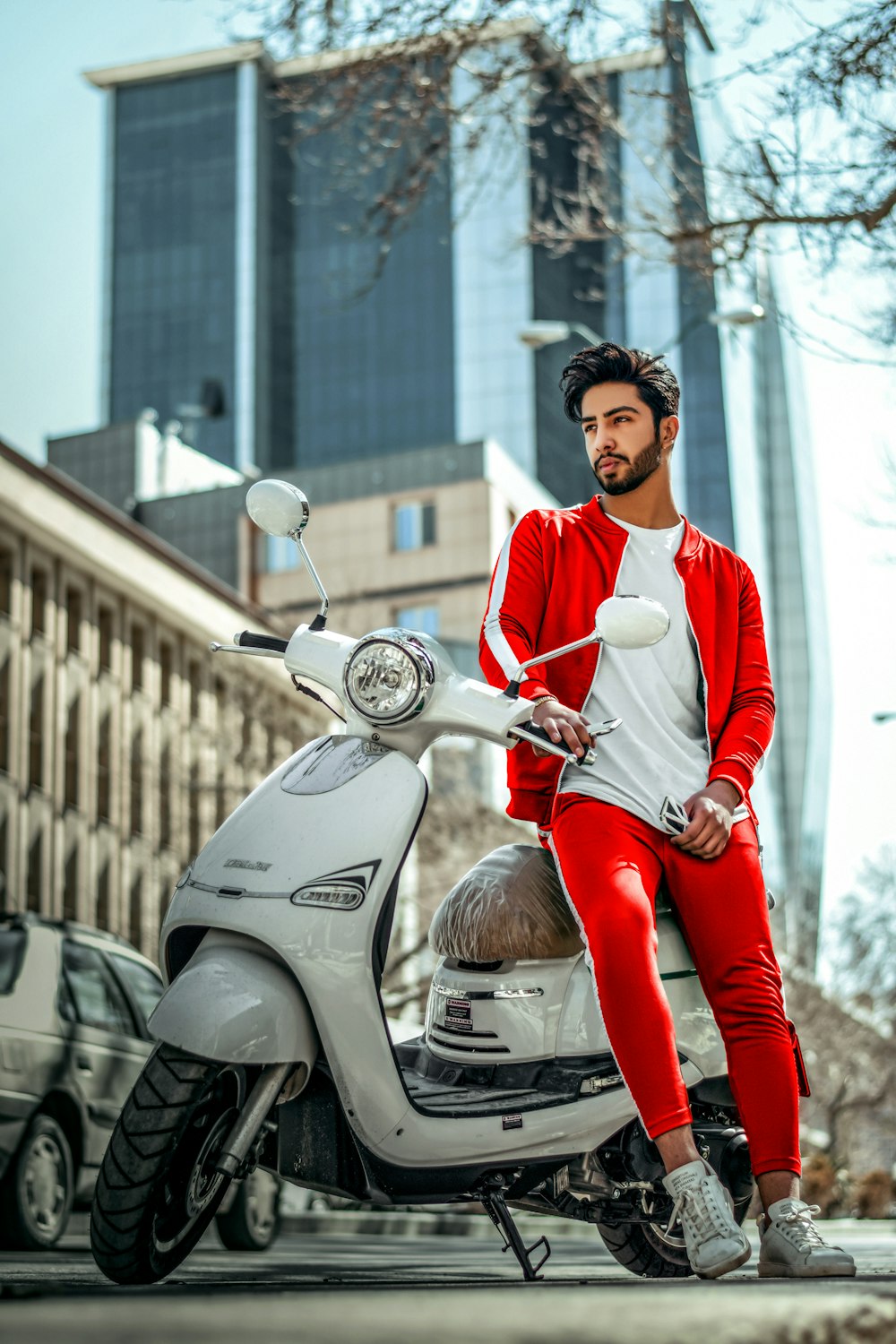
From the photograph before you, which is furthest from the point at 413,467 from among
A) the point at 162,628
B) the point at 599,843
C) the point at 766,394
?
the point at 766,394

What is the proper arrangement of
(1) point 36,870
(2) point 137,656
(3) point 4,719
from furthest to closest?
(2) point 137,656
(1) point 36,870
(3) point 4,719

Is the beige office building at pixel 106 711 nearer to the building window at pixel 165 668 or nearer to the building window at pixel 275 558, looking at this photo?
the building window at pixel 165 668

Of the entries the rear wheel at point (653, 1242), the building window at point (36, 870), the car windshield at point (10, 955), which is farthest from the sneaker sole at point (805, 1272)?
the building window at point (36, 870)

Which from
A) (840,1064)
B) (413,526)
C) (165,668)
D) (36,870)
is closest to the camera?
(36,870)

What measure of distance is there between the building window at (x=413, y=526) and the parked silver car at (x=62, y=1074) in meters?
53.1

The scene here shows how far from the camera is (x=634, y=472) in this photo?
493cm

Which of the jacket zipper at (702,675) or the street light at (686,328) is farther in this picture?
the street light at (686,328)

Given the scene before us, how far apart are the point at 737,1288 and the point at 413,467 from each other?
62.1 metres

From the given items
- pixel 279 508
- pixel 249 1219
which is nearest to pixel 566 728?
pixel 279 508

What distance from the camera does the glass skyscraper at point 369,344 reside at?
105 meters

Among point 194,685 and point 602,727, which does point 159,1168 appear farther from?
point 194,685

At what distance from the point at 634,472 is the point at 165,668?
1665 inches

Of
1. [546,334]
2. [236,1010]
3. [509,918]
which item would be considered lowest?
[236,1010]

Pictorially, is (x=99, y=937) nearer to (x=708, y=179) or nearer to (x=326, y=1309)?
(x=708, y=179)
